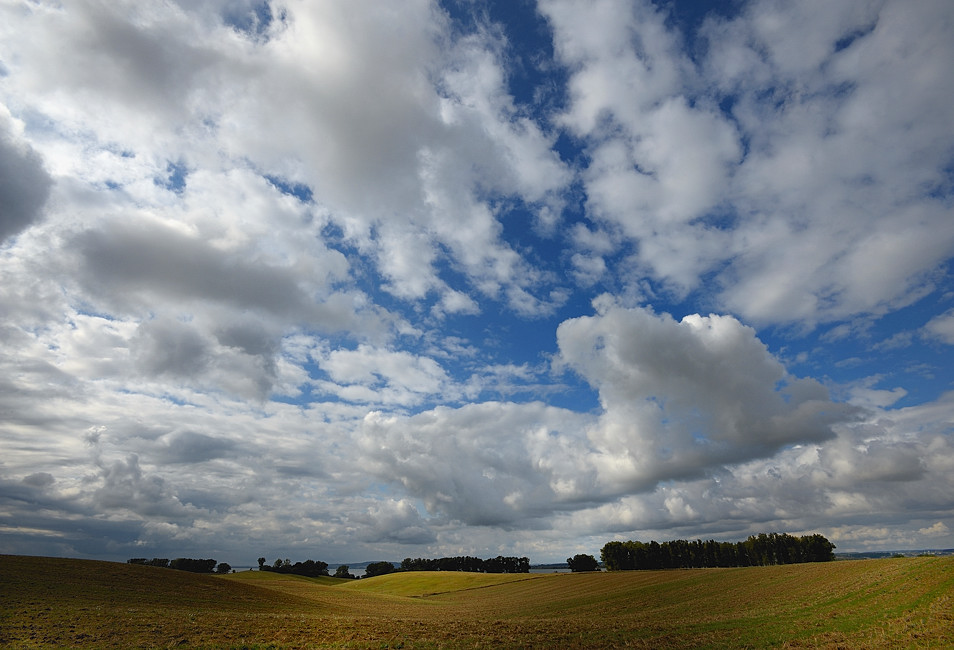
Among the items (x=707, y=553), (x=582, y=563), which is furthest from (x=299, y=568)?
(x=707, y=553)

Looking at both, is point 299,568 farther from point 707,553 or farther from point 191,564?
point 707,553

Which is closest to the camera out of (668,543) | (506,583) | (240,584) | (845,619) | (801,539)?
(845,619)

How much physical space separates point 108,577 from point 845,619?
66884 mm

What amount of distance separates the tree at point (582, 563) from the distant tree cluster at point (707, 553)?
178 inches

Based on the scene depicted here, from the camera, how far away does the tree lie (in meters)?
169

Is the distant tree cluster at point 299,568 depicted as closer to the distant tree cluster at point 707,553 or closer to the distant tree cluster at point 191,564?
the distant tree cluster at point 191,564

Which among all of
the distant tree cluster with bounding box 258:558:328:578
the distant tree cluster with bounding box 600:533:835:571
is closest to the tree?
the distant tree cluster with bounding box 600:533:835:571

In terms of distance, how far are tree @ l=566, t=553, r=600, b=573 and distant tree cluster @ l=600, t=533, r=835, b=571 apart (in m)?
4.51

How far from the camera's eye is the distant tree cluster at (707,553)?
160m

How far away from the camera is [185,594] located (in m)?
47.9

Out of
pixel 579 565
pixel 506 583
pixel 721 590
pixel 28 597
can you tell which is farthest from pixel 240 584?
pixel 579 565

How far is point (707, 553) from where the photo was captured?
169 metres

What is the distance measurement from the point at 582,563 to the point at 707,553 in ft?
148

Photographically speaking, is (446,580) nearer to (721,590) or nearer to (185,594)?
(721,590)
